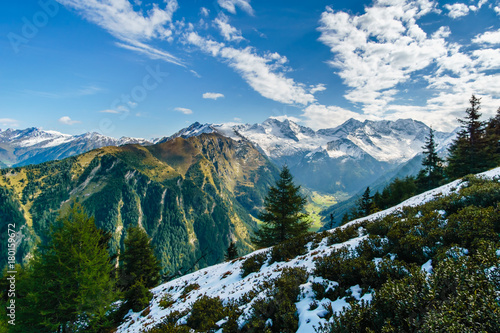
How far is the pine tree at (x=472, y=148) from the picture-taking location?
115 ft

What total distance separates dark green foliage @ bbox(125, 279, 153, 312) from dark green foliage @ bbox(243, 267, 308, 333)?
1454 cm

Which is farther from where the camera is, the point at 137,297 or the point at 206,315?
the point at 137,297

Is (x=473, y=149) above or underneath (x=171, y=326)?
above

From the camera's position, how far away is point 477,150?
1416 inches

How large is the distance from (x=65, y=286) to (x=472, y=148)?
56.4 m

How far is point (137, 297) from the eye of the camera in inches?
696

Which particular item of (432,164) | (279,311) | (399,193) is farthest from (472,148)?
(279,311)

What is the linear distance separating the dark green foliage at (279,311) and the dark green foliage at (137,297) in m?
14.5

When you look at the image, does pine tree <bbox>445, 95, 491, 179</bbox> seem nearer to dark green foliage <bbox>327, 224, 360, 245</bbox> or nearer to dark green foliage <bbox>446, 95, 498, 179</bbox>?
dark green foliage <bbox>446, 95, 498, 179</bbox>

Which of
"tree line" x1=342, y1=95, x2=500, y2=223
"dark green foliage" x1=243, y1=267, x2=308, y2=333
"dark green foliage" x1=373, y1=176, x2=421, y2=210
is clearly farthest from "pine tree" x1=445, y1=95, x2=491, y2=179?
"dark green foliage" x1=243, y1=267, x2=308, y2=333

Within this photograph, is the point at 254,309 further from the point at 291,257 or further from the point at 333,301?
the point at 291,257

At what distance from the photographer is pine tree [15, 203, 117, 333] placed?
1391 cm

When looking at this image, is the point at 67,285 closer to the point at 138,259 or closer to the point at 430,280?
the point at 138,259

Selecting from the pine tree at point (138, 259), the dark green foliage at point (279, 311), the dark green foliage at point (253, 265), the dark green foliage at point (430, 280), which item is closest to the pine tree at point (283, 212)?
the dark green foliage at point (253, 265)
